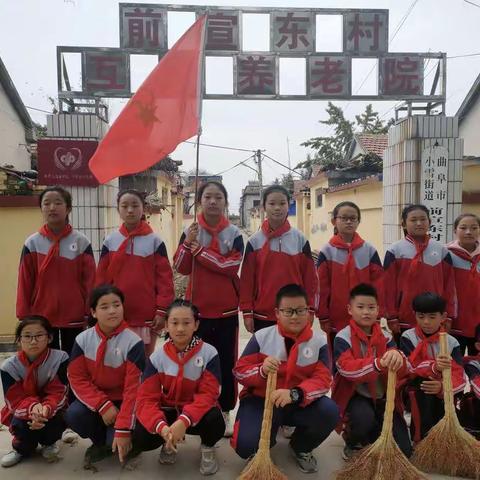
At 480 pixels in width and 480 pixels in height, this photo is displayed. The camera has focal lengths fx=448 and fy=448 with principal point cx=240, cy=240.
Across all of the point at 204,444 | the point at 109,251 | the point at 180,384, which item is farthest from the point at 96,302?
the point at 204,444

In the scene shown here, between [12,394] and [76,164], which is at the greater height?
[76,164]

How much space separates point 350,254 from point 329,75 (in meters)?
2.88

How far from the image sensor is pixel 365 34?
5.17 meters

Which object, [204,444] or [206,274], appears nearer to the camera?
[204,444]

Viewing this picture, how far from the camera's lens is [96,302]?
275 cm

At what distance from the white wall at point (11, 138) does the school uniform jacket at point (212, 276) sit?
284 inches

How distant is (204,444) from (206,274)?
1067 millimetres

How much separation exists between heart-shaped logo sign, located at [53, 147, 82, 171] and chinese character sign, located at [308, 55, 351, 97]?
2.75 meters

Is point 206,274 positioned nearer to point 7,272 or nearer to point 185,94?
point 185,94

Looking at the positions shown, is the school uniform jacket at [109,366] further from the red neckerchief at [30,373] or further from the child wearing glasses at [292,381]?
the child wearing glasses at [292,381]

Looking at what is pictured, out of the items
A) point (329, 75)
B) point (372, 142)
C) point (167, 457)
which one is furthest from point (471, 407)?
point (372, 142)

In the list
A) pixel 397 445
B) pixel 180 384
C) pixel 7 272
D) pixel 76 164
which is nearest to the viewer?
pixel 397 445

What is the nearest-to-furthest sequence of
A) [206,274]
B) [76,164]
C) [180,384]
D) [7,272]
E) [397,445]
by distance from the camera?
[397,445] → [180,384] → [206,274] → [76,164] → [7,272]

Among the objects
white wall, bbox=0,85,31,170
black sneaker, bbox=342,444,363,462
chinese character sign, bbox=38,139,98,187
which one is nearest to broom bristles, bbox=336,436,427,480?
black sneaker, bbox=342,444,363,462
